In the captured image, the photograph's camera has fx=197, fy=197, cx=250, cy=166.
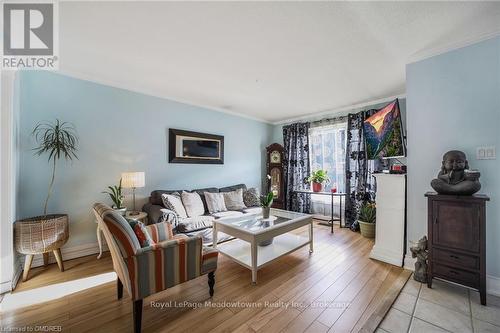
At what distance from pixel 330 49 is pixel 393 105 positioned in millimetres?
1185

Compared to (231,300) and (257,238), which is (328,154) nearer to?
(257,238)

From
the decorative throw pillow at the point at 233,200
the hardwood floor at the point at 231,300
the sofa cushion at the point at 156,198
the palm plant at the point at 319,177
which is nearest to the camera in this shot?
the hardwood floor at the point at 231,300

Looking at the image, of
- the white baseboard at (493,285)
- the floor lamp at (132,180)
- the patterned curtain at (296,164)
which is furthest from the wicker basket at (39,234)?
the white baseboard at (493,285)

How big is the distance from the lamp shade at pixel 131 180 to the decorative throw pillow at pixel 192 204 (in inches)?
27.4

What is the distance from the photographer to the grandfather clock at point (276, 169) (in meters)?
4.72

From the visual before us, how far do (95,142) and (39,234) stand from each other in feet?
4.10

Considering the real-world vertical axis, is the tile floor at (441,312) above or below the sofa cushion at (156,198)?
below

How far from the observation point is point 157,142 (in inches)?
130

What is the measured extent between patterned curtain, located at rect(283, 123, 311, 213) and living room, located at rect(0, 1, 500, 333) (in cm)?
133

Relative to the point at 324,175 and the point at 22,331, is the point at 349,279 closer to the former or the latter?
the point at 324,175

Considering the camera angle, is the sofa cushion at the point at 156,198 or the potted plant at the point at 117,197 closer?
the potted plant at the point at 117,197

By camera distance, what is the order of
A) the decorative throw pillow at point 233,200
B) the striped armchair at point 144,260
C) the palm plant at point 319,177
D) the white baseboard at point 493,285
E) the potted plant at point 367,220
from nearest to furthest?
1. the striped armchair at point 144,260
2. the white baseboard at point 493,285
3. the potted plant at point 367,220
4. the decorative throw pillow at point 233,200
5. the palm plant at point 319,177

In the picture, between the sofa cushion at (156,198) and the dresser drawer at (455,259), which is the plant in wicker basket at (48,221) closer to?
the sofa cushion at (156,198)

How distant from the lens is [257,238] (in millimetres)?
2006
